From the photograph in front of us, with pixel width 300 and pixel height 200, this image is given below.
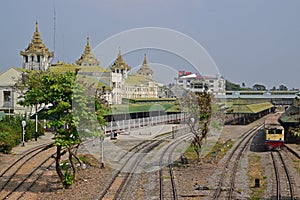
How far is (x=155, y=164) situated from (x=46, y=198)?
664 cm

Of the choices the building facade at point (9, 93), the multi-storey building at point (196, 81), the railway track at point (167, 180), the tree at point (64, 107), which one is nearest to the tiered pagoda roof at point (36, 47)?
the building facade at point (9, 93)

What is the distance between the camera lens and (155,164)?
17.4m

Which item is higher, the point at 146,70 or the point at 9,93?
the point at 146,70

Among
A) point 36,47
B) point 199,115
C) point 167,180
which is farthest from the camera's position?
point 36,47

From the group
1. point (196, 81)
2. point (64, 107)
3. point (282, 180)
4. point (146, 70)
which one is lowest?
point (282, 180)

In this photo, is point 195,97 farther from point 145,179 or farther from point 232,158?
point 145,179

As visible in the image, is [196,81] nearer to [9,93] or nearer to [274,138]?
[274,138]

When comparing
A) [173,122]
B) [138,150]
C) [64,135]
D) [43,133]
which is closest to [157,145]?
[138,150]

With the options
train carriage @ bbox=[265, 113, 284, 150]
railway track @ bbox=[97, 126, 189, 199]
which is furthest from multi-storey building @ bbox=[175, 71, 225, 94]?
railway track @ bbox=[97, 126, 189, 199]

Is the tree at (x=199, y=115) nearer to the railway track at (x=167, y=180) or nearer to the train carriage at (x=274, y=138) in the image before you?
the railway track at (x=167, y=180)

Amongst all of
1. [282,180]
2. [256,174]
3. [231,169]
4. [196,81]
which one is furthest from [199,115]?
[196,81]

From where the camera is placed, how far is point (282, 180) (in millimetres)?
14430

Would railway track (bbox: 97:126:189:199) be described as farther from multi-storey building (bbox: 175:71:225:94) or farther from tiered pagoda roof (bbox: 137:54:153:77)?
tiered pagoda roof (bbox: 137:54:153:77)

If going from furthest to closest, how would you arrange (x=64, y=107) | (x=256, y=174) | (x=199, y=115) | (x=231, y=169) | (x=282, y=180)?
(x=199, y=115) < (x=231, y=169) < (x=256, y=174) < (x=282, y=180) < (x=64, y=107)
